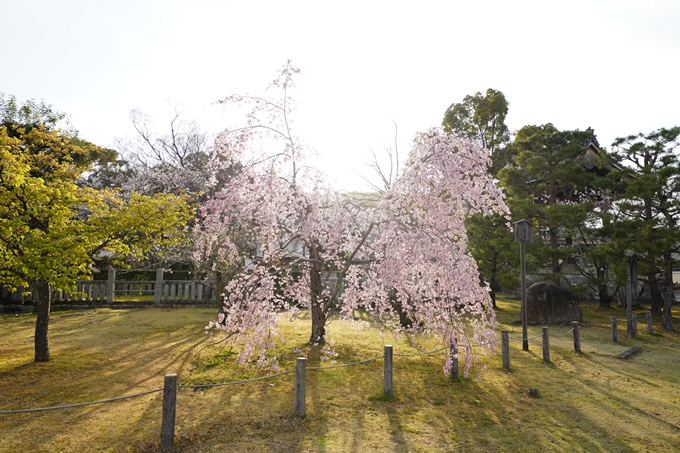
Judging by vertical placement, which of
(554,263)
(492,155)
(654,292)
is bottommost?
(654,292)

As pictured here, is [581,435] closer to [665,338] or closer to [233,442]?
[233,442]

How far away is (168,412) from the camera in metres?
4.53

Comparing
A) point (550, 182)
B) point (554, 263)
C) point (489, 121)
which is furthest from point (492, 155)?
point (554, 263)

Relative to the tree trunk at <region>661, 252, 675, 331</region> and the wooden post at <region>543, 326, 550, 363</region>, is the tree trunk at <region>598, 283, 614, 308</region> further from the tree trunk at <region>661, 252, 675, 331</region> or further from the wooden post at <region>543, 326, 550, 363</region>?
the wooden post at <region>543, 326, 550, 363</region>

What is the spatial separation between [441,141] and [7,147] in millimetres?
7655

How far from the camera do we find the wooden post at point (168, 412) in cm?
451

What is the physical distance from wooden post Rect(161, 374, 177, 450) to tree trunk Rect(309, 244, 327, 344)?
430cm

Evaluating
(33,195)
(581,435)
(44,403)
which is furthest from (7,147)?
(581,435)

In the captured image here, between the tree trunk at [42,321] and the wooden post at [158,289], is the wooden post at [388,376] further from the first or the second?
the wooden post at [158,289]

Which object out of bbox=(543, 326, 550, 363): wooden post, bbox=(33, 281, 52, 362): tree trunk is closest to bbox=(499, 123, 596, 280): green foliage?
bbox=(543, 326, 550, 363): wooden post

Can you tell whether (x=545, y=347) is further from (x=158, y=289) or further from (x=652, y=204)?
(x=158, y=289)

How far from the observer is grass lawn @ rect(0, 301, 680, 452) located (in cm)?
480

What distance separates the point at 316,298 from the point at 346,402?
3259mm

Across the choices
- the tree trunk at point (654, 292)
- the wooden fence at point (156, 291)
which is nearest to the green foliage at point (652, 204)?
the tree trunk at point (654, 292)
